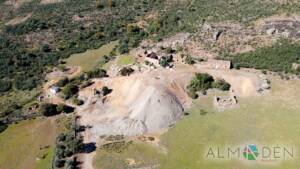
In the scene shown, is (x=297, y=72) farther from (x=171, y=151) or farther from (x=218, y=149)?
(x=171, y=151)

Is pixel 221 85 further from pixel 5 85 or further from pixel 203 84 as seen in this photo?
pixel 5 85

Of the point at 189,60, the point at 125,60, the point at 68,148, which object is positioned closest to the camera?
the point at 68,148

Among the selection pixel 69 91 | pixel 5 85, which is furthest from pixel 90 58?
pixel 5 85

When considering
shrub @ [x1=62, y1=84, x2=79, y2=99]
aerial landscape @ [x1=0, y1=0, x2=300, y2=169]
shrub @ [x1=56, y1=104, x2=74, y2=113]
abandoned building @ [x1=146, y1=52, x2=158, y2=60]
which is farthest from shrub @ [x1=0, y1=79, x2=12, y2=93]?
abandoned building @ [x1=146, y1=52, x2=158, y2=60]

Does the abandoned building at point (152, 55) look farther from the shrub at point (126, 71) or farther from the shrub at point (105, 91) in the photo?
the shrub at point (105, 91)

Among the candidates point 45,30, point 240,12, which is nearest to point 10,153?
point 45,30

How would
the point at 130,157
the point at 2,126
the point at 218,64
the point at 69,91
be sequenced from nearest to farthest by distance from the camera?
the point at 130,157 < the point at 2,126 < the point at 69,91 < the point at 218,64

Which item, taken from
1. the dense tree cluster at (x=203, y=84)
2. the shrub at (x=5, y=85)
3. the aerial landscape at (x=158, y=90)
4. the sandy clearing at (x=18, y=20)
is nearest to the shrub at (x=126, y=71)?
the aerial landscape at (x=158, y=90)
